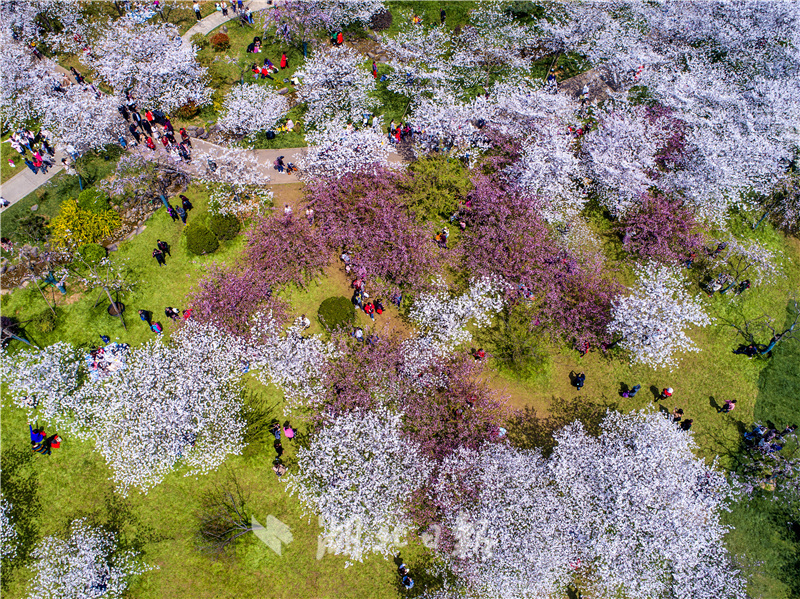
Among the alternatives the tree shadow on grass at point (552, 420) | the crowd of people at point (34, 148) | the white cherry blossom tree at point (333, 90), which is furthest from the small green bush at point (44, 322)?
the tree shadow on grass at point (552, 420)

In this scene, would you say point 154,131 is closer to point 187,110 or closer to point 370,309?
point 187,110

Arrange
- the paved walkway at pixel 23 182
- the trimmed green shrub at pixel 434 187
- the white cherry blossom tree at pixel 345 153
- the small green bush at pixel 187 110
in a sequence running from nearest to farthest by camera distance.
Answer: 1. the white cherry blossom tree at pixel 345 153
2. the trimmed green shrub at pixel 434 187
3. the paved walkway at pixel 23 182
4. the small green bush at pixel 187 110

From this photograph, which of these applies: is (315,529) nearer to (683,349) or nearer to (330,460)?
(330,460)

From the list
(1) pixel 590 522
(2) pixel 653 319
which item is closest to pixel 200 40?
(2) pixel 653 319

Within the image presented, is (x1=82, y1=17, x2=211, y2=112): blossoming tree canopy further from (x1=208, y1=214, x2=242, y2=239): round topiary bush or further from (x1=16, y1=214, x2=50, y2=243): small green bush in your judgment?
(x1=16, y1=214, x2=50, y2=243): small green bush

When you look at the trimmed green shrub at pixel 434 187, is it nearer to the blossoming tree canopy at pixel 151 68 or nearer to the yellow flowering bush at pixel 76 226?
the blossoming tree canopy at pixel 151 68

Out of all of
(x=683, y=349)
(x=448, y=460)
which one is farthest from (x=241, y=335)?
(x=683, y=349)

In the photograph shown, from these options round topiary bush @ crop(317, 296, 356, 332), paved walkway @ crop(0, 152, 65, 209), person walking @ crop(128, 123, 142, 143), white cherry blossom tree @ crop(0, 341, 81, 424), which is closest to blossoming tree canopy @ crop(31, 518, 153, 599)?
white cherry blossom tree @ crop(0, 341, 81, 424)
